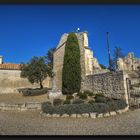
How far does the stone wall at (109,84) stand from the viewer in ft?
41.9

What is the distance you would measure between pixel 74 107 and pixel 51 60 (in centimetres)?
1153

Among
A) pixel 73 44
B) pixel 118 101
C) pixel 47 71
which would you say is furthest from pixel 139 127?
pixel 47 71

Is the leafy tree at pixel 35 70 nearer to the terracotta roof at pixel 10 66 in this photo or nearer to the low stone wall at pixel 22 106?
the low stone wall at pixel 22 106

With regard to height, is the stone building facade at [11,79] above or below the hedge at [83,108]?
above

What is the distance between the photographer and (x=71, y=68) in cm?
1739

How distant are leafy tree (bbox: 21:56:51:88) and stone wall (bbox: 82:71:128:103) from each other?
187 inches

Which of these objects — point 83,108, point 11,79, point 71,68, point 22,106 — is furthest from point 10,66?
point 83,108

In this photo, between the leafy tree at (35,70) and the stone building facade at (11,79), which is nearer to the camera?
the leafy tree at (35,70)

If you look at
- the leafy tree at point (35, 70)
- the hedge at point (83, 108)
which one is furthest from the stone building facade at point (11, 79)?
the hedge at point (83, 108)

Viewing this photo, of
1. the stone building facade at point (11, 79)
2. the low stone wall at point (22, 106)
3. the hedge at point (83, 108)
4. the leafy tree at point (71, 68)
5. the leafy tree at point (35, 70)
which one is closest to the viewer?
the hedge at point (83, 108)

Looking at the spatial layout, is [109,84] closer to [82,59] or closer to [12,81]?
[82,59]

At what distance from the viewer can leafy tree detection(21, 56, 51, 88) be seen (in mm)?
18844

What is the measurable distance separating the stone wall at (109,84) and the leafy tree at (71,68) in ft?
2.77

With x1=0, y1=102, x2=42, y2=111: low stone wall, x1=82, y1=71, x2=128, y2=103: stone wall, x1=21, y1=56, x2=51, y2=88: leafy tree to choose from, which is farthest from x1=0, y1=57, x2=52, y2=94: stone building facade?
x1=0, y1=102, x2=42, y2=111: low stone wall
